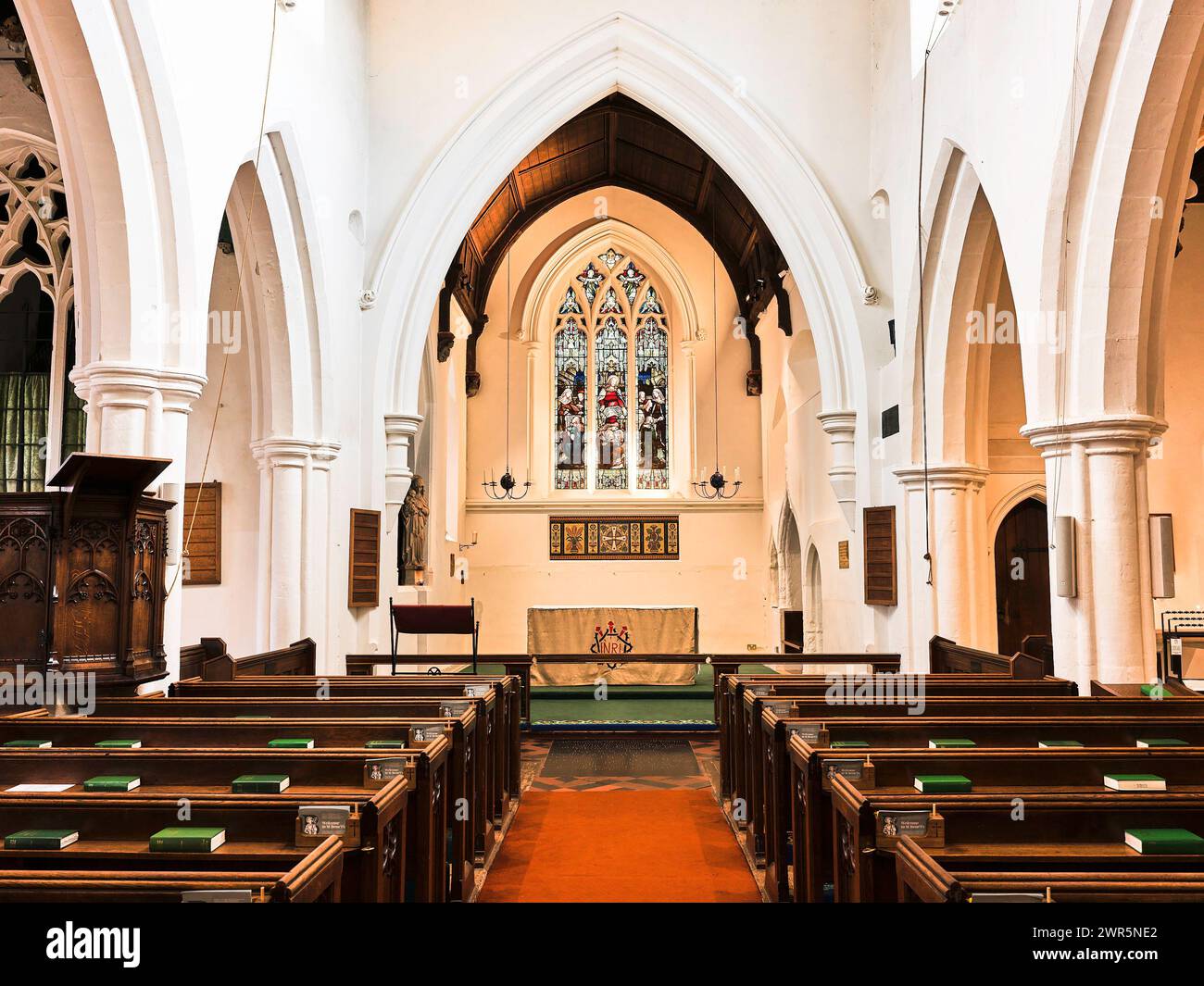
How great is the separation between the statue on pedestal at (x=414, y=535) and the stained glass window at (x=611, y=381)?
388 centimetres

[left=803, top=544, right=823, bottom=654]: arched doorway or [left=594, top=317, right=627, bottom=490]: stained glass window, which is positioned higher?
[left=594, top=317, right=627, bottom=490]: stained glass window

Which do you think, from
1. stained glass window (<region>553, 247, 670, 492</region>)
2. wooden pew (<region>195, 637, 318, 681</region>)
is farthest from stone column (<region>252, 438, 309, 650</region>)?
stained glass window (<region>553, 247, 670, 492</region>)

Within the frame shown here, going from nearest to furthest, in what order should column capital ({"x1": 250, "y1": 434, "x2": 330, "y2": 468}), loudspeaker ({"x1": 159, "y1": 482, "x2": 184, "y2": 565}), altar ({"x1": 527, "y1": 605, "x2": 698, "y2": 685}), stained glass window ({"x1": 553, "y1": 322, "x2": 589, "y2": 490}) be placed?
loudspeaker ({"x1": 159, "y1": 482, "x2": 184, "y2": 565}) → column capital ({"x1": 250, "y1": 434, "x2": 330, "y2": 468}) → altar ({"x1": 527, "y1": 605, "x2": 698, "y2": 685}) → stained glass window ({"x1": 553, "y1": 322, "x2": 589, "y2": 490})

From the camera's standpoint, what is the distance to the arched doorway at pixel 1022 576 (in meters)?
9.45

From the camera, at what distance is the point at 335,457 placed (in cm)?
821

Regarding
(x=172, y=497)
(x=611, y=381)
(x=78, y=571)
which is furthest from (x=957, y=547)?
(x=611, y=381)

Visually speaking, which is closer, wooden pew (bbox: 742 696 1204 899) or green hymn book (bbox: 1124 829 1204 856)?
green hymn book (bbox: 1124 829 1204 856)

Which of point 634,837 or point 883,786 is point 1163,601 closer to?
point 634,837

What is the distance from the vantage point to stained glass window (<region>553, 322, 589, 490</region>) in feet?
52.5

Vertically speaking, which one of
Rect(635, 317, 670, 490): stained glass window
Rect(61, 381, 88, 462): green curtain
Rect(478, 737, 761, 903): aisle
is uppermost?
Rect(635, 317, 670, 490): stained glass window

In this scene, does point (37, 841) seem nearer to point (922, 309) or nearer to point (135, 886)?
point (135, 886)

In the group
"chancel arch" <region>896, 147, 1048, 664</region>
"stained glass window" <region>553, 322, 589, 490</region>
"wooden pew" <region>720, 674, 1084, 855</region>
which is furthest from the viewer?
"stained glass window" <region>553, 322, 589, 490</region>

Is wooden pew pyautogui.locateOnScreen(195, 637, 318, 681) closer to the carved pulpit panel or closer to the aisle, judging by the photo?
the carved pulpit panel

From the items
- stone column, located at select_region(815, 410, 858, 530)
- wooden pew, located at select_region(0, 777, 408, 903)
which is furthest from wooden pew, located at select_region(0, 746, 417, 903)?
stone column, located at select_region(815, 410, 858, 530)
